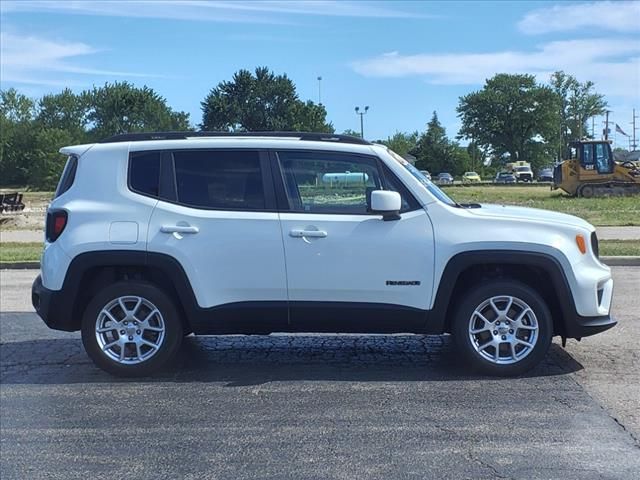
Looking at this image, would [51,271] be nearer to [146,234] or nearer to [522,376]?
[146,234]

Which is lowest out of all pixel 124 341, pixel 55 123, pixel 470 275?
pixel 124 341

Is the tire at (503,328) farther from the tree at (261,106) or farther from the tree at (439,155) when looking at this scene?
the tree at (439,155)

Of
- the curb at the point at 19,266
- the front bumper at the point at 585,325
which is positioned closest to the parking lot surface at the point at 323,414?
the front bumper at the point at 585,325

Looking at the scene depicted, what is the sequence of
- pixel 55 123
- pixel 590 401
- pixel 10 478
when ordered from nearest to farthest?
pixel 10 478 → pixel 590 401 → pixel 55 123

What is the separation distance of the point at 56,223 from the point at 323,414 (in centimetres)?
268

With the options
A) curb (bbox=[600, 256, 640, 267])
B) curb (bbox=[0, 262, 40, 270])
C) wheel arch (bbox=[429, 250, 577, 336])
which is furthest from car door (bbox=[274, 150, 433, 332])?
curb (bbox=[0, 262, 40, 270])

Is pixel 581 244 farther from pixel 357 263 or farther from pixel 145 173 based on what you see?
pixel 145 173

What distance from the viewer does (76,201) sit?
5.82m

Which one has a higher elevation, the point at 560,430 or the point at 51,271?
the point at 51,271

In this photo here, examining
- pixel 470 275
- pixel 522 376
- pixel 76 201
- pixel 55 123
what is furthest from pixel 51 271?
pixel 55 123

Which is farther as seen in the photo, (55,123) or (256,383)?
(55,123)

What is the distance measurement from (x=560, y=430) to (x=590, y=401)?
664 mm

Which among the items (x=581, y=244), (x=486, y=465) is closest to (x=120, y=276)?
(x=486, y=465)

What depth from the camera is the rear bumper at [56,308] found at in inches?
228
